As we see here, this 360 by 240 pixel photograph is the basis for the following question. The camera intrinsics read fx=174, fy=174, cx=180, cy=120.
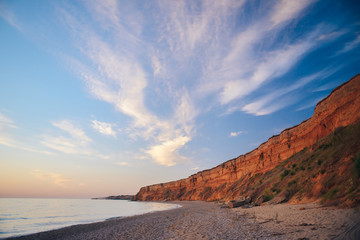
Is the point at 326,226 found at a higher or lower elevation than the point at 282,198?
lower

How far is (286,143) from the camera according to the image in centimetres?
3597

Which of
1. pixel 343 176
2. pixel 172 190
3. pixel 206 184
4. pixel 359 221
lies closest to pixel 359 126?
pixel 343 176

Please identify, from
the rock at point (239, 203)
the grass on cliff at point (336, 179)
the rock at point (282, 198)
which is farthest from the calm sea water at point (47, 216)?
the grass on cliff at point (336, 179)

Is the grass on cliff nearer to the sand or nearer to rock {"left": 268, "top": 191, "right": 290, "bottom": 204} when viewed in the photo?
rock {"left": 268, "top": 191, "right": 290, "bottom": 204}

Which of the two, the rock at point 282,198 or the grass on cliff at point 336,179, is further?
the rock at point 282,198

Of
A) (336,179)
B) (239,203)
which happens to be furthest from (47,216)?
(336,179)

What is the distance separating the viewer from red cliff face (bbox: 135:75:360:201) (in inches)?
864

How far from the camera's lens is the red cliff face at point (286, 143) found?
864 inches

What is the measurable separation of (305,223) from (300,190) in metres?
9.68

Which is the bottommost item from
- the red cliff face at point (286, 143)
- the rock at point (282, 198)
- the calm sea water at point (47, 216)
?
the calm sea water at point (47, 216)

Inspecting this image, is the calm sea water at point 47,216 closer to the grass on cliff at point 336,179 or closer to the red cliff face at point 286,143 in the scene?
the grass on cliff at point 336,179

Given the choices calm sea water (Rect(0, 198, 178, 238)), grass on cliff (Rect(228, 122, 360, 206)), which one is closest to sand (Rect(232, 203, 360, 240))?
grass on cliff (Rect(228, 122, 360, 206))

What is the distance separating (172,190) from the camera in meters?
95.9

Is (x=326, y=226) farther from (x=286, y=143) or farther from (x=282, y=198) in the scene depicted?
(x=286, y=143)
